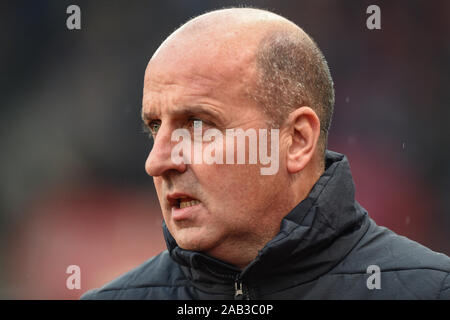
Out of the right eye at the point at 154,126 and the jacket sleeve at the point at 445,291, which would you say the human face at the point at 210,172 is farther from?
the jacket sleeve at the point at 445,291

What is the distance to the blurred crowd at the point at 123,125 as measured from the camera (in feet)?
22.8

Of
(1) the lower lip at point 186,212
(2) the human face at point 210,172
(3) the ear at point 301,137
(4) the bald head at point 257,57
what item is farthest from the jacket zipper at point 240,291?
(4) the bald head at point 257,57

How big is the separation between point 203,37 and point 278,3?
16.9 feet

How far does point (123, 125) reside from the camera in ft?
24.1

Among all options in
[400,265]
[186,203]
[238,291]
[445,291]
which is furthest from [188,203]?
[445,291]

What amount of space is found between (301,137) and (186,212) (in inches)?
19.9

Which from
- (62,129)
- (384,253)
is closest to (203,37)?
(384,253)

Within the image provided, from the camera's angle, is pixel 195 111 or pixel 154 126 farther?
pixel 154 126

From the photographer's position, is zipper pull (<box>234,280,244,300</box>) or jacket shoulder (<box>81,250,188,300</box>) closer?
zipper pull (<box>234,280,244,300</box>)

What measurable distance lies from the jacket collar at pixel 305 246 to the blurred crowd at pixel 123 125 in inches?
189

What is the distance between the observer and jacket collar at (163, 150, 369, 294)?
216cm

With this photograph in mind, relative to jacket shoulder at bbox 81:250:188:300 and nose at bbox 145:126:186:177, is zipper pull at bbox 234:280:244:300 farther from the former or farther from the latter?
nose at bbox 145:126:186:177

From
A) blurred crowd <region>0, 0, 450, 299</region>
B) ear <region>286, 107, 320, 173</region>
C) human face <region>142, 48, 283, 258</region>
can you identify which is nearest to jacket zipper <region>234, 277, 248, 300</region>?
human face <region>142, 48, 283, 258</region>

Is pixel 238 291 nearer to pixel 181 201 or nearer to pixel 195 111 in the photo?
pixel 181 201
